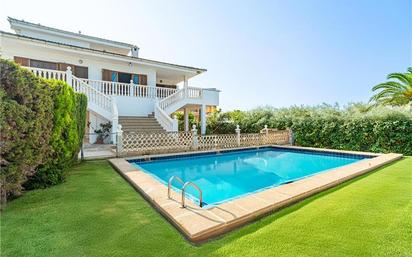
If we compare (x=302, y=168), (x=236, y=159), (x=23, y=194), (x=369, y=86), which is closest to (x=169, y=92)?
(x=236, y=159)

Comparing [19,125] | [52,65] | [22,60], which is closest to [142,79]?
[52,65]

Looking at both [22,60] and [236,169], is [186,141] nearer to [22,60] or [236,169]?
Answer: [236,169]

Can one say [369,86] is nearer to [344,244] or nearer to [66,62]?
[344,244]

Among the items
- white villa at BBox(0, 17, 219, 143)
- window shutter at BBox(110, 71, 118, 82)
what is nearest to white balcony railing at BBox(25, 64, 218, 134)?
white villa at BBox(0, 17, 219, 143)

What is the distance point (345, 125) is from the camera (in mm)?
14320

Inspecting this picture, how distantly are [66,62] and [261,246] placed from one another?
16.5 metres

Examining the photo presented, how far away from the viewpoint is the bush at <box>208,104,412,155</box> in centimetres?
1250

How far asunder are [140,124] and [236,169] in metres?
7.49

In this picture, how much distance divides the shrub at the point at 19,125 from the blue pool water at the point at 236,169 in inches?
135

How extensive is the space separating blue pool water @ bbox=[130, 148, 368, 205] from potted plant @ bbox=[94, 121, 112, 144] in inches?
211

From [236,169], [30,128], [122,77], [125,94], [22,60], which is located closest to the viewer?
[30,128]

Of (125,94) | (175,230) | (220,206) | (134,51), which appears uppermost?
(134,51)

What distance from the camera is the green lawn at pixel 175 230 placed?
2.91 metres

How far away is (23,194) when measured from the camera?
500 centimetres
